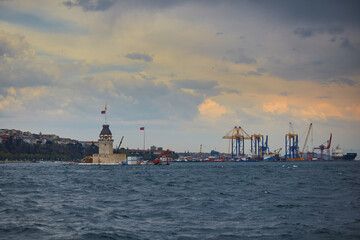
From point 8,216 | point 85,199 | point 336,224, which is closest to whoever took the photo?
point 336,224

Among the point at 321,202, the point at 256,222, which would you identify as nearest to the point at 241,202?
the point at 321,202

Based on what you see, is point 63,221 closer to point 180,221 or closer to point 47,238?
point 47,238

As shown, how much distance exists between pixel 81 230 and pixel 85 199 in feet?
57.8

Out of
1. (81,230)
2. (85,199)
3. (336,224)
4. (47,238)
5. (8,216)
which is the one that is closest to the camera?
(47,238)

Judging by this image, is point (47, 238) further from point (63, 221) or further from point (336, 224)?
point (336, 224)

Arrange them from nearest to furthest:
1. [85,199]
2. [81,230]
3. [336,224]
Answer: [81,230], [336,224], [85,199]

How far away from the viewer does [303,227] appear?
29016 millimetres

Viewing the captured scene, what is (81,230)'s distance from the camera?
1101 inches

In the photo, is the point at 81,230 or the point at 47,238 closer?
the point at 47,238

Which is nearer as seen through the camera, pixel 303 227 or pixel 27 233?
pixel 27 233

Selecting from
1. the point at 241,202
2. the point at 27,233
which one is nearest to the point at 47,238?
the point at 27,233

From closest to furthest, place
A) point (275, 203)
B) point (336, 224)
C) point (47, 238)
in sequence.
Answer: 1. point (47, 238)
2. point (336, 224)
3. point (275, 203)

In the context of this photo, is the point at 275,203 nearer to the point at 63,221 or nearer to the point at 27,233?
the point at 63,221

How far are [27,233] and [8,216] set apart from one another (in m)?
7.55
